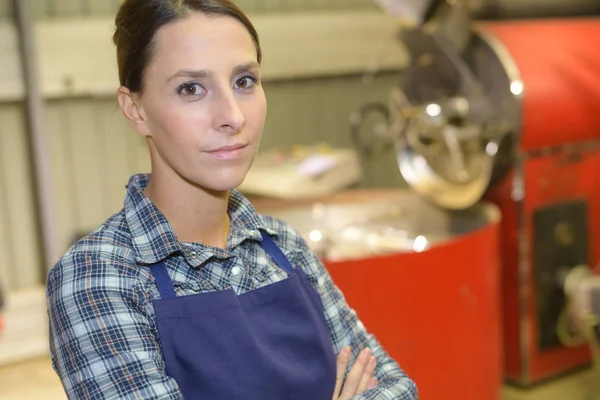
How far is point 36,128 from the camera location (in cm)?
327

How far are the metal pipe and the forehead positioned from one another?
2.44 m

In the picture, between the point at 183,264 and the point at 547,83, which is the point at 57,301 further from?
the point at 547,83

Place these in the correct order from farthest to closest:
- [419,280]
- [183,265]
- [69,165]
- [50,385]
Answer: [69,165] < [50,385] < [419,280] < [183,265]

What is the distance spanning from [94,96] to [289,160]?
0.90 m

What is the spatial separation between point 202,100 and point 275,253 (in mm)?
286

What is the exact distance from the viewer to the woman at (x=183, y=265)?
953 mm

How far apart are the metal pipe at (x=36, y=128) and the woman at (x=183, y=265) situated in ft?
7.67

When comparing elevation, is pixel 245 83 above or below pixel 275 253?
above

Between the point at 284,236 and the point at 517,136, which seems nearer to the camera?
the point at 284,236

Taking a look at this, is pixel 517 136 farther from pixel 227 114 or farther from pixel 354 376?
pixel 227 114

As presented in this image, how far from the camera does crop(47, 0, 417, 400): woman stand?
3.13ft

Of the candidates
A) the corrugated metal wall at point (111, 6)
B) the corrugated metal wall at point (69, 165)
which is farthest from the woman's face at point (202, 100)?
the corrugated metal wall at point (69, 165)

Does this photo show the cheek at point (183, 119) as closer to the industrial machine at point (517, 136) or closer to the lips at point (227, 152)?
the lips at point (227, 152)

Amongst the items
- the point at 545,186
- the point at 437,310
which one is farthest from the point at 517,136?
the point at 437,310
